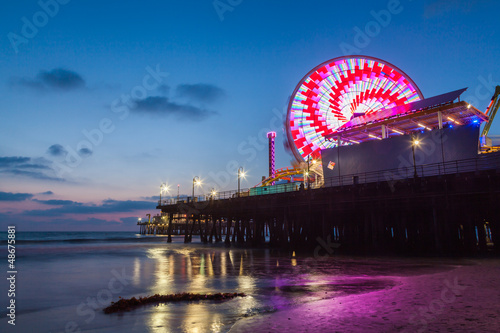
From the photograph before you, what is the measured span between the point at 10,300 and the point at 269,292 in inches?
324

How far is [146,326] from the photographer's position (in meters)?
7.19

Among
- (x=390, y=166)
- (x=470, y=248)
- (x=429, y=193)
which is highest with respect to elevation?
(x=390, y=166)

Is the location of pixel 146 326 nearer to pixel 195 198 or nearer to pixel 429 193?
pixel 429 193

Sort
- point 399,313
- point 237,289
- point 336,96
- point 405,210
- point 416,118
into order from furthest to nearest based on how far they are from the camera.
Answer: point 336,96
point 416,118
point 405,210
point 237,289
point 399,313

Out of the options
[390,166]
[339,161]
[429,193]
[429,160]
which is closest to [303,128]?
[339,161]

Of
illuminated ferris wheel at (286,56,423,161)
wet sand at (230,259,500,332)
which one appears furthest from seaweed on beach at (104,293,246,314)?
illuminated ferris wheel at (286,56,423,161)

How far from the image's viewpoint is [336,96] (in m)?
43.5

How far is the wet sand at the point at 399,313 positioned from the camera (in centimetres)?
601

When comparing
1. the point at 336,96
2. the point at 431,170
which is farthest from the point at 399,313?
the point at 336,96

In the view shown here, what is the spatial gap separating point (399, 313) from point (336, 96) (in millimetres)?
39348

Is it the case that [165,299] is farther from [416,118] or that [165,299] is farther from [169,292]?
[416,118]

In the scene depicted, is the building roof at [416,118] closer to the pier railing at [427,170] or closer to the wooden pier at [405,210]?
the pier railing at [427,170]

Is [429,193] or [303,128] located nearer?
[429,193]

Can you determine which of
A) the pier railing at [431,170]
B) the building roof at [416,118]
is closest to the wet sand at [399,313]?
the pier railing at [431,170]
